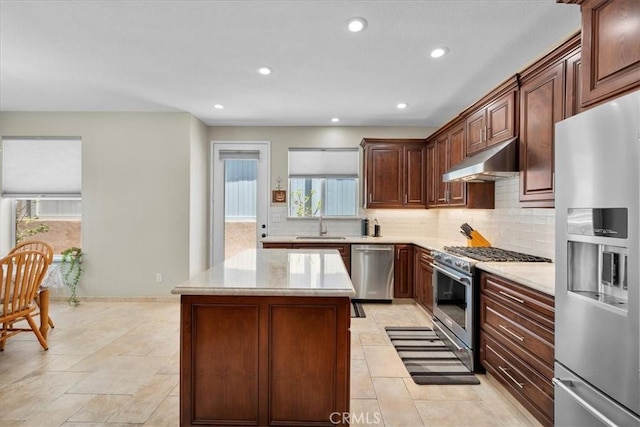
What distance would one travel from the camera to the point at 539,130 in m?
2.38

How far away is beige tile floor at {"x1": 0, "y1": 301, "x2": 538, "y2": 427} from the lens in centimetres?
210

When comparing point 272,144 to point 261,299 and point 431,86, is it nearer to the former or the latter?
point 431,86

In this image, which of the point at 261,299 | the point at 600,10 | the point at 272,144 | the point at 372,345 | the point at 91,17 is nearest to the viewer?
the point at 600,10

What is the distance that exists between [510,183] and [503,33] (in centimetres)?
141

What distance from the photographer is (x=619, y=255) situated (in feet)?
4.19

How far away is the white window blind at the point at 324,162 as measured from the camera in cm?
530

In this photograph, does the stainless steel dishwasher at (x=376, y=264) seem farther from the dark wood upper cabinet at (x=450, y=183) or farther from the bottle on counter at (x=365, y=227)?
the dark wood upper cabinet at (x=450, y=183)

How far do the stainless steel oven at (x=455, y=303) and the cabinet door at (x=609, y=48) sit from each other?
60.2 inches

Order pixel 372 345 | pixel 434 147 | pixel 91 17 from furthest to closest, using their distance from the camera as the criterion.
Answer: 1. pixel 434 147
2. pixel 372 345
3. pixel 91 17

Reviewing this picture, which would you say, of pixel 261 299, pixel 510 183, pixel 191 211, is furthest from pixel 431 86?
pixel 191 211

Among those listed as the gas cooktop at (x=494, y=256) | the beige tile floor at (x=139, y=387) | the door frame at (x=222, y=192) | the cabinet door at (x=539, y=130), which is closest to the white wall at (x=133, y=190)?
the door frame at (x=222, y=192)

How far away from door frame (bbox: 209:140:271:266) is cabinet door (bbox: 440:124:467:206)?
2725 millimetres

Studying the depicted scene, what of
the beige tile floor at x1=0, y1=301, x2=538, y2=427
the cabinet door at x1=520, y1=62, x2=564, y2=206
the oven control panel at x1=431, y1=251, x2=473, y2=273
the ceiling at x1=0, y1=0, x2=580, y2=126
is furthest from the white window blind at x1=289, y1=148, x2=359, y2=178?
the cabinet door at x1=520, y1=62, x2=564, y2=206

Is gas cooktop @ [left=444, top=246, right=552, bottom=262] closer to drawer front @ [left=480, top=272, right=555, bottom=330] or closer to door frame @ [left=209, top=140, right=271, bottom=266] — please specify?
drawer front @ [left=480, top=272, right=555, bottom=330]
